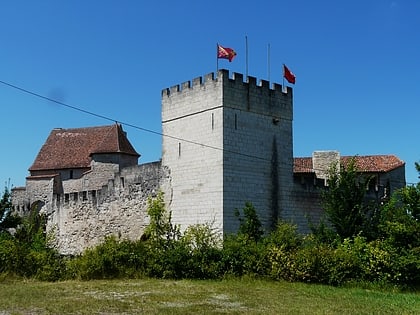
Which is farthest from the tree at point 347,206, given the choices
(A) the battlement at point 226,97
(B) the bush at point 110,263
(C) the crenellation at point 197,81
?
(B) the bush at point 110,263

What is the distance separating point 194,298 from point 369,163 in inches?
952

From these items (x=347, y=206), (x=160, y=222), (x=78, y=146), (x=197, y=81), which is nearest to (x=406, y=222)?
(x=347, y=206)

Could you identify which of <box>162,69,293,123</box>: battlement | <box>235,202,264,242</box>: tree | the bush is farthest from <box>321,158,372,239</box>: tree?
the bush

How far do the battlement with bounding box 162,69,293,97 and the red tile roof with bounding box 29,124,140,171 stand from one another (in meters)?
15.3

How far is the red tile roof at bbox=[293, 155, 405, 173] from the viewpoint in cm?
3450

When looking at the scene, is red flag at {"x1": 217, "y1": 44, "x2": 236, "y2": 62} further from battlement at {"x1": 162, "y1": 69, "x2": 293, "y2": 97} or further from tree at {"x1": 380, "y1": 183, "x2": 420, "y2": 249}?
tree at {"x1": 380, "y1": 183, "x2": 420, "y2": 249}

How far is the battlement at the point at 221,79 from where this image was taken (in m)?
22.0

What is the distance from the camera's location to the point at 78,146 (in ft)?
138

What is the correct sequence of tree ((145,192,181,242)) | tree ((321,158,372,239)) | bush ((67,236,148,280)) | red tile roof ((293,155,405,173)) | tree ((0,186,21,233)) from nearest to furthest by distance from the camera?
1. bush ((67,236,148,280))
2. tree ((321,158,372,239))
3. tree ((145,192,181,242))
4. tree ((0,186,21,233))
5. red tile roof ((293,155,405,173))

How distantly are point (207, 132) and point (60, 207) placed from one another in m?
13.9

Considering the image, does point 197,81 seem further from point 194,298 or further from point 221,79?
point 194,298

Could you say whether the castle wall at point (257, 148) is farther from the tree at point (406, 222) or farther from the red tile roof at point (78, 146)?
the red tile roof at point (78, 146)

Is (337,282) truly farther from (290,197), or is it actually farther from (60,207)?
(60,207)

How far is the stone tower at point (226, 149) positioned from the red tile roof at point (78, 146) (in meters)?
15.6
